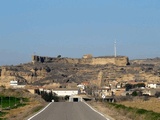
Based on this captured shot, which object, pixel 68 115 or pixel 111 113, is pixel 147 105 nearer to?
pixel 111 113

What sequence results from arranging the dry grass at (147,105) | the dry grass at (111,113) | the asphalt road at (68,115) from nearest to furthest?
the asphalt road at (68,115) < the dry grass at (111,113) < the dry grass at (147,105)

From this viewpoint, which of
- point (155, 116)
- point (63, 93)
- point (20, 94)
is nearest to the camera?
point (155, 116)

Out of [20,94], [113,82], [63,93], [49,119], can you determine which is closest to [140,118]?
[49,119]

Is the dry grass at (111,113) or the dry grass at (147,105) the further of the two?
the dry grass at (147,105)

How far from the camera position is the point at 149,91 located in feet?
384

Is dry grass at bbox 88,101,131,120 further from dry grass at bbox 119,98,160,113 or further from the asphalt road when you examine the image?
dry grass at bbox 119,98,160,113

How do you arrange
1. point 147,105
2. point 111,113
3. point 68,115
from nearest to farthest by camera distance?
point 68,115
point 111,113
point 147,105

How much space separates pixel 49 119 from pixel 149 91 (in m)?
95.0

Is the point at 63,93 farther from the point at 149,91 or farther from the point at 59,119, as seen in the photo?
the point at 59,119

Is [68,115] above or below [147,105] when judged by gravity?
below

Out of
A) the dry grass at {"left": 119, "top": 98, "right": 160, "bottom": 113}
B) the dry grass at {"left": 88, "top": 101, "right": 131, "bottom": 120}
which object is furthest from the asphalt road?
the dry grass at {"left": 119, "top": 98, "right": 160, "bottom": 113}

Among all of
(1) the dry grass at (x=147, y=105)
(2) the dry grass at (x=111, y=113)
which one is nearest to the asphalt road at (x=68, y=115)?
(2) the dry grass at (x=111, y=113)

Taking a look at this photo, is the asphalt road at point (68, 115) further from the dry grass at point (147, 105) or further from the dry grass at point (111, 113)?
the dry grass at point (147, 105)

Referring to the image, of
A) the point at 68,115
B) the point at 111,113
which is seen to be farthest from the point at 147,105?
the point at 68,115
